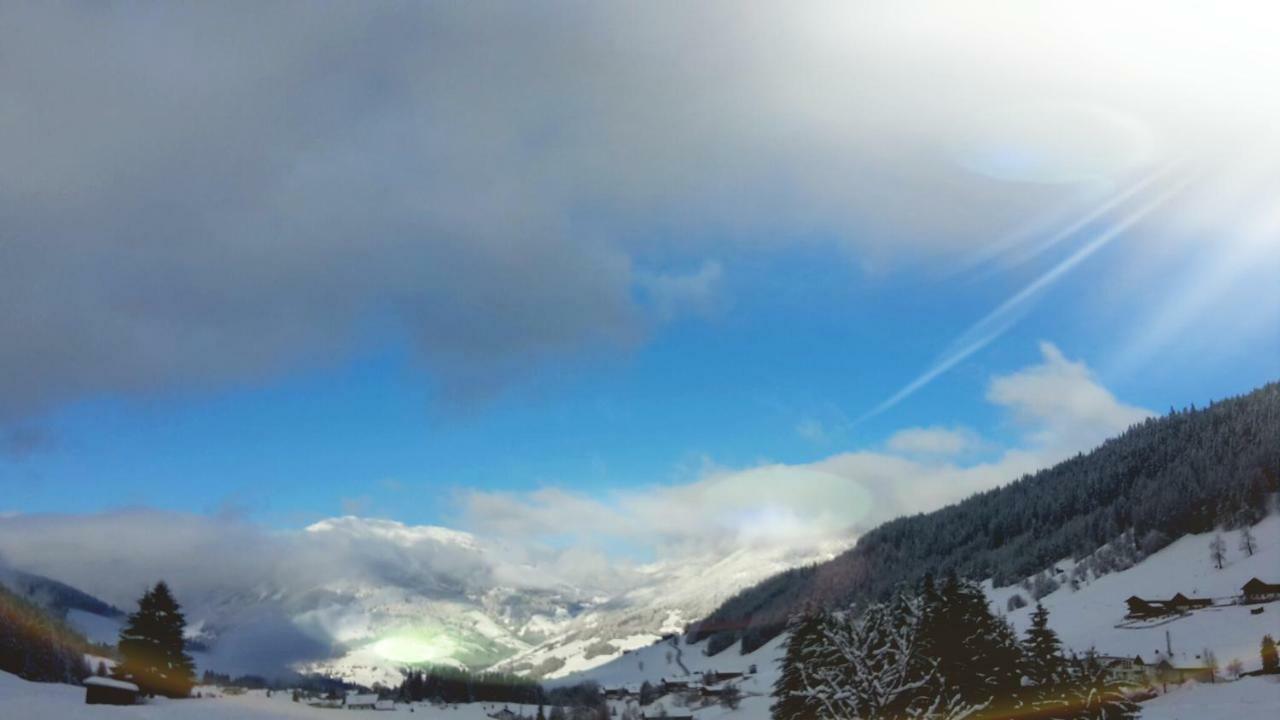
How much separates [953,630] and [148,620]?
5881 cm

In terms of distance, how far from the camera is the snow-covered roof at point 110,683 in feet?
170

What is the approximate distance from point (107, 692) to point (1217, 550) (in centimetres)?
16725

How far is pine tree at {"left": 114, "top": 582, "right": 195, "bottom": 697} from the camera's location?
212 feet

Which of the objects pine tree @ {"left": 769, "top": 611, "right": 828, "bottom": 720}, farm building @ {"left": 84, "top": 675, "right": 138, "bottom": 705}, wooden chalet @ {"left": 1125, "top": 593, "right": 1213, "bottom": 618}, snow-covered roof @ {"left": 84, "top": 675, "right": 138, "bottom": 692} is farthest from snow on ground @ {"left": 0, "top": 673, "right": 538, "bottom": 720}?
wooden chalet @ {"left": 1125, "top": 593, "right": 1213, "bottom": 618}

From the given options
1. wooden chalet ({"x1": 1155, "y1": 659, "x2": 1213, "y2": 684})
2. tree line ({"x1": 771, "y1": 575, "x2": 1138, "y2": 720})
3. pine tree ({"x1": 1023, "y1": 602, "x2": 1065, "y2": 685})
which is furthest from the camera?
wooden chalet ({"x1": 1155, "y1": 659, "x2": 1213, "y2": 684})

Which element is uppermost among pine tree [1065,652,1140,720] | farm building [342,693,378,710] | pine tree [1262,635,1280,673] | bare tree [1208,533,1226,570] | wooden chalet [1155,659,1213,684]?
bare tree [1208,533,1226,570]

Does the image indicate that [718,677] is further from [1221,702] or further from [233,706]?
[233,706]

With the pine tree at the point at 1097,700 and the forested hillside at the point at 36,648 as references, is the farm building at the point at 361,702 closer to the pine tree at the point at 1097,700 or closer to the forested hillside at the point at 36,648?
the forested hillside at the point at 36,648

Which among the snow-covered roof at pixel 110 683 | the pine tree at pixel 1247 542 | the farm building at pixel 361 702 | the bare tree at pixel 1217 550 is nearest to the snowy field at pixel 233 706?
the snow-covered roof at pixel 110 683

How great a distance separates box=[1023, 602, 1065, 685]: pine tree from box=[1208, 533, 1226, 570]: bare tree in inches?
5016

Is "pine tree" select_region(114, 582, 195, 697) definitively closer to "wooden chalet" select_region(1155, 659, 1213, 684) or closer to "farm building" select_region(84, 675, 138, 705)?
"farm building" select_region(84, 675, 138, 705)

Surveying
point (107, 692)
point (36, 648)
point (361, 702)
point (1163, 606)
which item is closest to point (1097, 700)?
point (107, 692)

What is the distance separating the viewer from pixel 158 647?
67.4m

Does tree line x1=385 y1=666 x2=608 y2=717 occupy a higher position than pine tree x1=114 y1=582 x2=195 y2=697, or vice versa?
pine tree x1=114 y1=582 x2=195 y2=697
